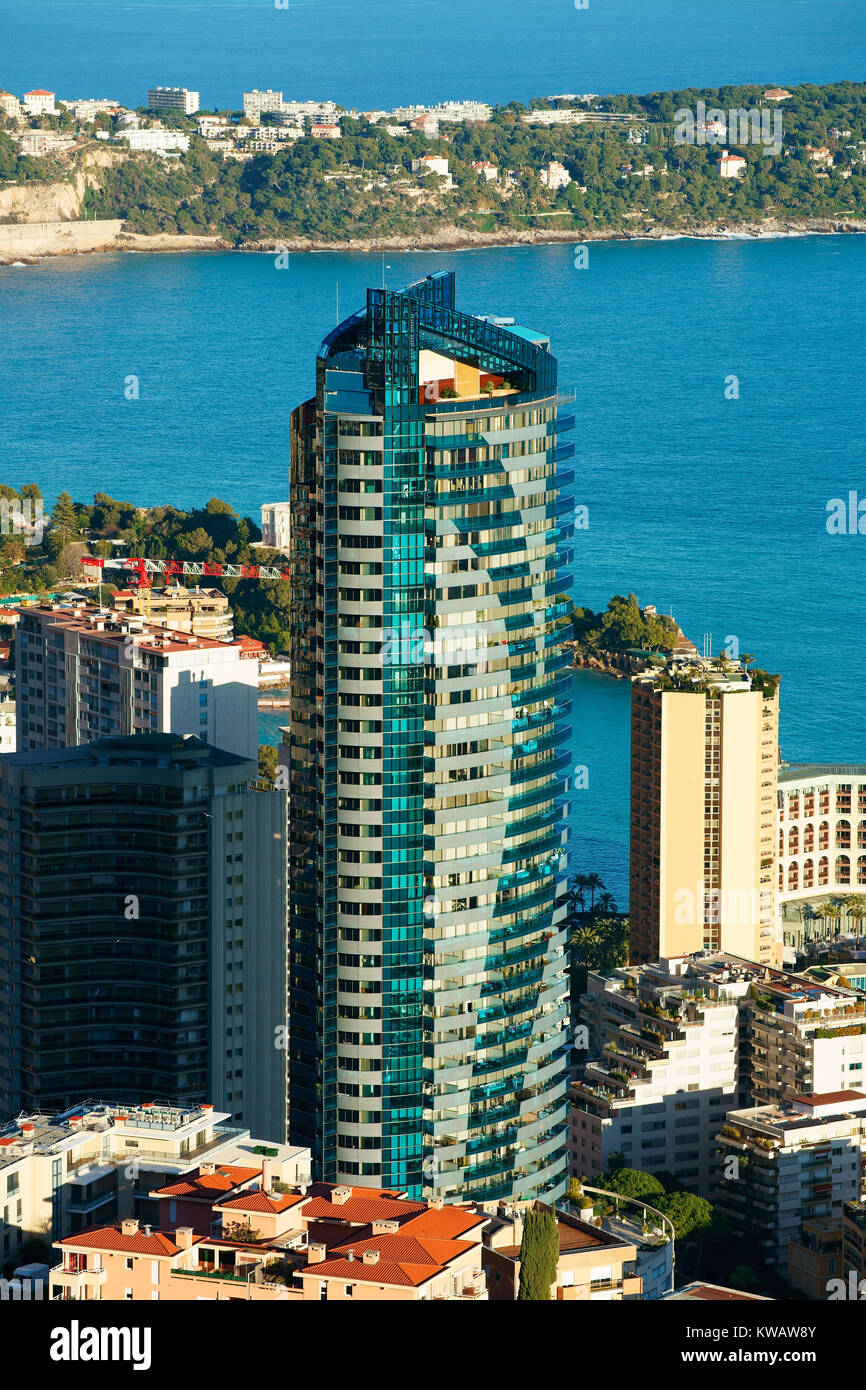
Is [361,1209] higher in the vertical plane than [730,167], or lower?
lower

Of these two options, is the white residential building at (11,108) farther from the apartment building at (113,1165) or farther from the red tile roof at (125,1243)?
the red tile roof at (125,1243)

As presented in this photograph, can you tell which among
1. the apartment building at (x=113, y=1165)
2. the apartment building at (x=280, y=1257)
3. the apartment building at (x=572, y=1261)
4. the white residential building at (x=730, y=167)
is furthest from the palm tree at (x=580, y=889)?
the white residential building at (x=730, y=167)


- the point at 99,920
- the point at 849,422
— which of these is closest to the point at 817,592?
the point at 849,422

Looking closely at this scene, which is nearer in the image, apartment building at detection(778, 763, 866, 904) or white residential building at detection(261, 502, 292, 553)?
apartment building at detection(778, 763, 866, 904)

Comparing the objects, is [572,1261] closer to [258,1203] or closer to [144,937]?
[258,1203]

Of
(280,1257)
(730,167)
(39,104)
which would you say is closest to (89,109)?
(39,104)

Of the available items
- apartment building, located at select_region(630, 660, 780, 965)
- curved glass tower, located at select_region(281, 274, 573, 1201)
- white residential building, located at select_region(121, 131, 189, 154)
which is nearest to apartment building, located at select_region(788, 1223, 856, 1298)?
curved glass tower, located at select_region(281, 274, 573, 1201)

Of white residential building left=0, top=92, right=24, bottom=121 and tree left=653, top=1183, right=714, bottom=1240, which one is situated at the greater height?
white residential building left=0, top=92, right=24, bottom=121

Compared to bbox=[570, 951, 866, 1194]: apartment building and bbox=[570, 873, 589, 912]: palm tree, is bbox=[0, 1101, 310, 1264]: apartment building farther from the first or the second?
bbox=[570, 873, 589, 912]: palm tree
